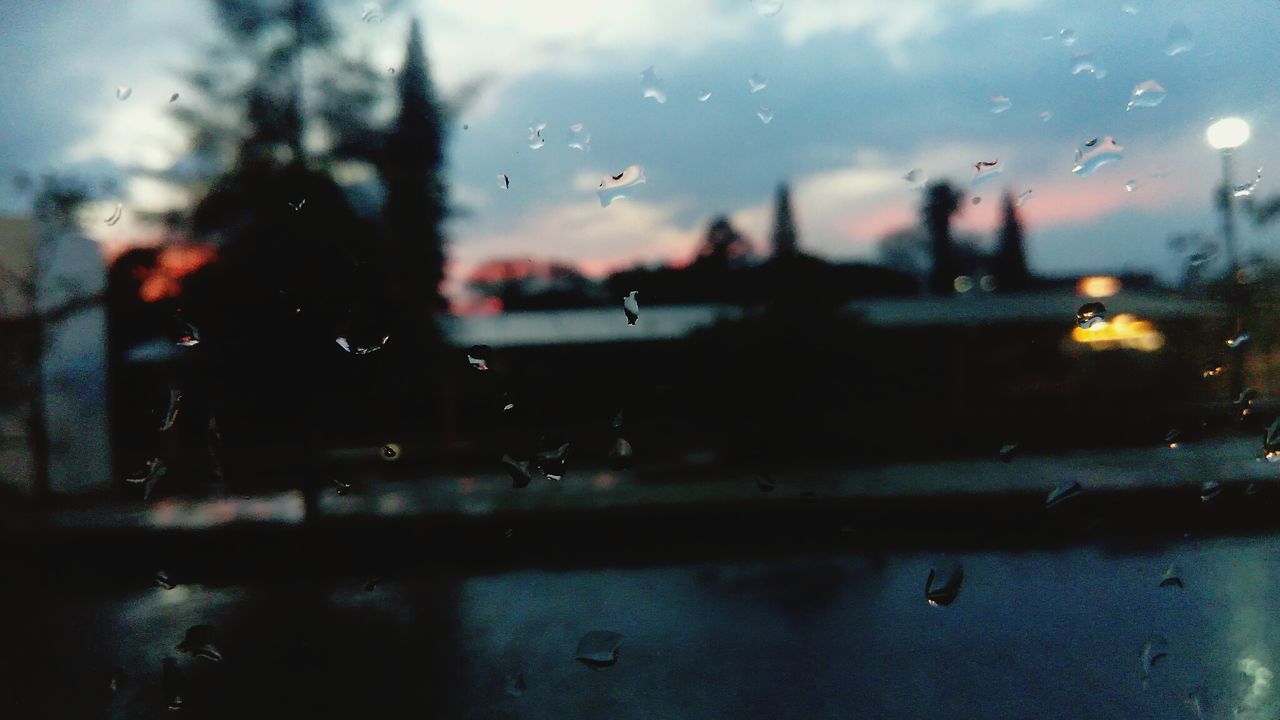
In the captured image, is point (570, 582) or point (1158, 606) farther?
point (570, 582)

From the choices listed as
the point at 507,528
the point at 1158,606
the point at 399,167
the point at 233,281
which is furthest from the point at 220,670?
the point at 1158,606

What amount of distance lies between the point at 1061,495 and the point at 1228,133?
96 centimetres

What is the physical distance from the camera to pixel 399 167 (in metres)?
1.85

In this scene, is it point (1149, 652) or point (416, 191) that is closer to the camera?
point (1149, 652)

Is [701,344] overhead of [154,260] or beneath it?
beneath

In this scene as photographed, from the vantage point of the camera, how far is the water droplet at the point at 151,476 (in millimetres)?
1788

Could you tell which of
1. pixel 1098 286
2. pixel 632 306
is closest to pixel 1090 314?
pixel 1098 286

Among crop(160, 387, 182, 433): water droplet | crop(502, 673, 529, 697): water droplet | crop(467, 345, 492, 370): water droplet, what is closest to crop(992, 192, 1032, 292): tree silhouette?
crop(467, 345, 492, 370): water droplet

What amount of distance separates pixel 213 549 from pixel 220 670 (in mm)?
291

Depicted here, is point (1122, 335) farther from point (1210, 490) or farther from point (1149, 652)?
point (1149, 652)

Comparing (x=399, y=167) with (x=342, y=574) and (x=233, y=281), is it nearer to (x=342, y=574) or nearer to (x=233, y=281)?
(x=233, y=281)

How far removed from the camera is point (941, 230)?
1.76 meters

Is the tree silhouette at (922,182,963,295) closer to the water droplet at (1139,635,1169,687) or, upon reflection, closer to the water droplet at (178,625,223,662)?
the water droplet at (1139,635,1169,687)

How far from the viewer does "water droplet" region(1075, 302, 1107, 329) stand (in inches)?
69.9
